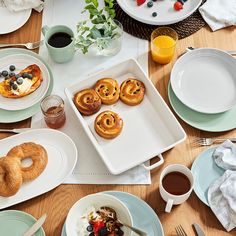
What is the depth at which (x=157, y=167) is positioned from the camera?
1.45 m

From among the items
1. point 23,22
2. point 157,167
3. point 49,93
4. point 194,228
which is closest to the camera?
point 194,228

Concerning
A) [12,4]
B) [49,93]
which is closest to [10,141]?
[49,93]

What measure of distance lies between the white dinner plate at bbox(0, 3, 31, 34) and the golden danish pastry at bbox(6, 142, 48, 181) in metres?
0.54

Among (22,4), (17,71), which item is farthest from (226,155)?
(22,4)

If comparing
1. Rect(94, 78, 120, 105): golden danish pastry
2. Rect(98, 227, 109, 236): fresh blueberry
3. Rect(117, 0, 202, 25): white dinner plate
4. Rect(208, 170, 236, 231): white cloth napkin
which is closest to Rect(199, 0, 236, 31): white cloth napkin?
Rect(117, 0, 202, 25): white dinner plate

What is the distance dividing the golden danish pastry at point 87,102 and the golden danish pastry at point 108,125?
0.12 feet

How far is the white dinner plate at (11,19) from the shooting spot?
1.74 metres

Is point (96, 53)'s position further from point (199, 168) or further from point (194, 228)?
point (194, 228)

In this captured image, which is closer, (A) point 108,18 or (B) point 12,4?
(A) point 108,18

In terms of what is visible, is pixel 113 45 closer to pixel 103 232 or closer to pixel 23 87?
pixel 23 87

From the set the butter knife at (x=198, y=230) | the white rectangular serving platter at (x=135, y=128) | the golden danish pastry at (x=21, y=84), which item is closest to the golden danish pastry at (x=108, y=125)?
the white rectangular serving platter at (x=135, y=128)

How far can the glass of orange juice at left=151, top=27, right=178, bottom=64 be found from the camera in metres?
1.60

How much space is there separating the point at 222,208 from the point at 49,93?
0.72m

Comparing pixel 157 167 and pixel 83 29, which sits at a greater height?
pixel 83 29
